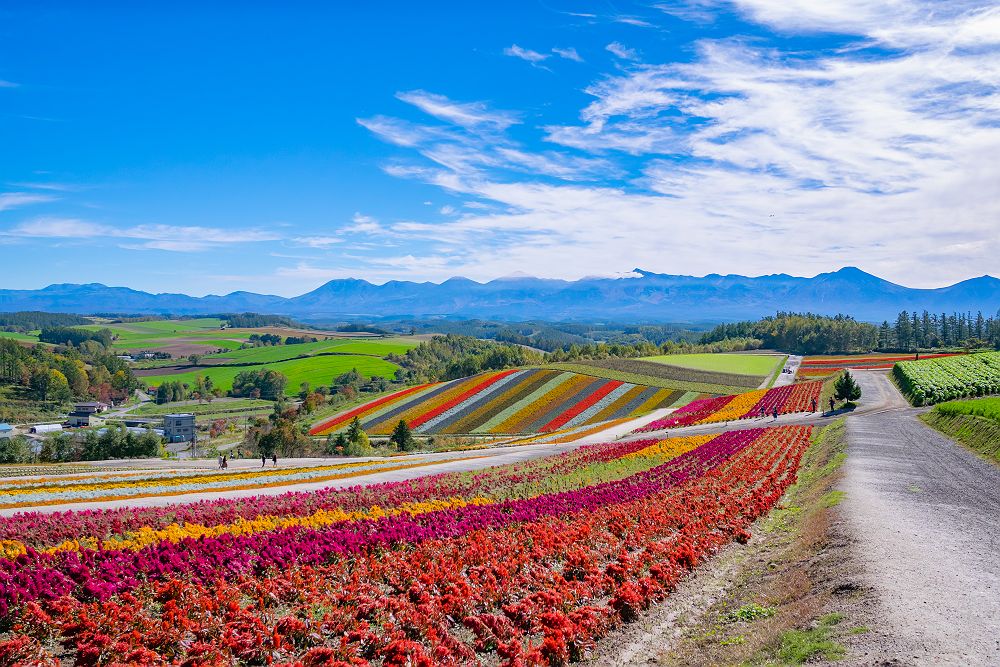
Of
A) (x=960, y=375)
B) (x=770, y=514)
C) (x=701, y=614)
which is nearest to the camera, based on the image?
(x=701, y=614)

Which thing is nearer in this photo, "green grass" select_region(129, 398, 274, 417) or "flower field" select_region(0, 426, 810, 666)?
"flower field" select_region(0, 426, 810, 666)

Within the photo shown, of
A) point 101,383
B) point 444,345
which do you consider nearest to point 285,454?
point 101,383

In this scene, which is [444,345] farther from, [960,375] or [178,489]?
[178,489]

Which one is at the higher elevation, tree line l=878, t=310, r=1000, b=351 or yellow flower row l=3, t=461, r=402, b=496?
tree line l=878, t=310, r=1000, b=351

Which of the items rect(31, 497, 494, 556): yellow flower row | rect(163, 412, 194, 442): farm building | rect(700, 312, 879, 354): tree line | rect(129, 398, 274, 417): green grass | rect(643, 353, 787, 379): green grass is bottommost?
rect(129, 398, 274, 417): green grass

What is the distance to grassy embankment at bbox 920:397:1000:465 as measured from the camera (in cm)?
2956

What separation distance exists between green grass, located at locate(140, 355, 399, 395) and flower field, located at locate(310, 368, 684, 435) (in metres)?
51.3

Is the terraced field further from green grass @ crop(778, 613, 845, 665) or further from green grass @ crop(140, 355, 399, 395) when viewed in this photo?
green grass @ crop(778, 613, 845, 665)

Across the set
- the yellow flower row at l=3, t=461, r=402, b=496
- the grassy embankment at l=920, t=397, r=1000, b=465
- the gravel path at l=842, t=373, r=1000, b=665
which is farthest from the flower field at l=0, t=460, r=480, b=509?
the grassy embankment at l=920, t=397, r=1000, b=465

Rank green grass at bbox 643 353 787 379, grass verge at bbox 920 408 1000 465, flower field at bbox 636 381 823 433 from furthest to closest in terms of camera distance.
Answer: green grass at bbox 643 353 787 379 → flower field at bbox 636 381 823 433 → grass verge at bbox 920 408 1000 465

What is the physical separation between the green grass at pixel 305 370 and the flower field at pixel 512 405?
168ft

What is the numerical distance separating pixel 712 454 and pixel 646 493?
1197 cm

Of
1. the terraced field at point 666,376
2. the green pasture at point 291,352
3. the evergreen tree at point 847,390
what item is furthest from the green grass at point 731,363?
the green pasture at point 291,352

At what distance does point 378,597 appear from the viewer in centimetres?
1049
